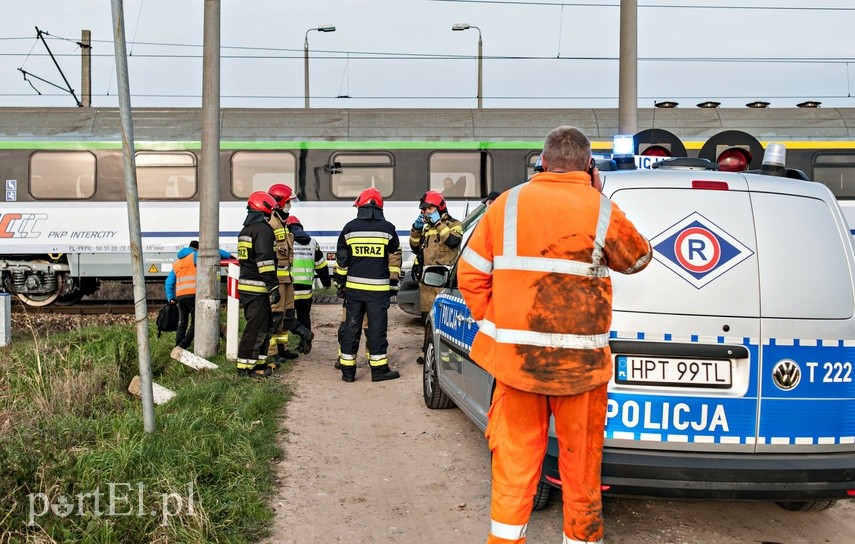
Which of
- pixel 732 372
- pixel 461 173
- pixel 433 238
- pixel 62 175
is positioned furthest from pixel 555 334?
pixel 62 175

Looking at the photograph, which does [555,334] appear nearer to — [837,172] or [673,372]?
[673,372]

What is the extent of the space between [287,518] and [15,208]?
1214 centimetres

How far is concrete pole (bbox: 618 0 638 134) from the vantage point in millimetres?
8508

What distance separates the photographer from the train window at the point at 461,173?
14562 millimetres

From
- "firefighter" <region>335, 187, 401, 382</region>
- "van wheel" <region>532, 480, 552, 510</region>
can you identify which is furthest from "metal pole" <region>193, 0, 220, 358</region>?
"van wheel" <region>532, 480, 552, 510</region>

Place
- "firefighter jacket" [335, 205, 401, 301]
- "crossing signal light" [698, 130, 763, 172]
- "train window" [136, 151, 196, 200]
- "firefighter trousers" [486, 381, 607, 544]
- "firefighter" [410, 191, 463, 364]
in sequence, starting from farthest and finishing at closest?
1. "train window" [136, 151, 196, 200]
2. "firefighter" [410, 191, 463, 364]
3. "firefighter jacket" [335, 205, 401, 301]
4. "crossing signal light" [698, 130, 763, 172]
5. "firefighter trousers" [486, 381, 607, 544]

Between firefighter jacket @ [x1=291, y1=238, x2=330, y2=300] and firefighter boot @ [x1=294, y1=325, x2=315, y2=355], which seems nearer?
firefighter boot @ [x1=294, y1=325, x2=315, y2=355]

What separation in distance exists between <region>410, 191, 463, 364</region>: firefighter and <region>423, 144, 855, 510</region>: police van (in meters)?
4.85

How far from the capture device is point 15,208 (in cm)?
1391

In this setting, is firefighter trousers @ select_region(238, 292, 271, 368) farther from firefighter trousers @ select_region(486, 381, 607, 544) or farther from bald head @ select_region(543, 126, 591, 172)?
bald head @ select_region(543, 126, 591, 172)

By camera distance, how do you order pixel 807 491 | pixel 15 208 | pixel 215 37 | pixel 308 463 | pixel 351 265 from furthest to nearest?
pixel 15 208 → pixel 215 37 → pixel 351 265 → pixel 308 463 → pixel 807 491

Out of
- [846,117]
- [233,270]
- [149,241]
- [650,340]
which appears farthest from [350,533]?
[846,117]

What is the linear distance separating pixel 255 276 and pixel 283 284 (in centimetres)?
101

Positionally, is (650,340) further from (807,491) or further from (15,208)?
(15,208)
